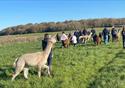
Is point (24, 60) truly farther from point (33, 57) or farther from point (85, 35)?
point (85, 35)

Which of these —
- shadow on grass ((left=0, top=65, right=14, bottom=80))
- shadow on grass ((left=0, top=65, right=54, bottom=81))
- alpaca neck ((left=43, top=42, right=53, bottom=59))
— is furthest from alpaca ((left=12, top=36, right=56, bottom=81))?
shadow on grass ((left=0, top=65, right=14, bottom=80))

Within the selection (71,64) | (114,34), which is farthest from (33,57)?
(114,34)

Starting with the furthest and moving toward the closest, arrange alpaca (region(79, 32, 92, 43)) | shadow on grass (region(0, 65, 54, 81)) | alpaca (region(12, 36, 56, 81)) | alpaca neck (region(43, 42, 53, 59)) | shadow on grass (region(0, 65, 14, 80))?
1. alpaca (region(79, 32, 92, 43))
2. shadow on grass (region(0, 65, 14, 80))
3. shadow on grass (region(0, 65, 54, 81))
4. alpaca neck (region(43, 42, 53, 59))
5. alpaca (region(12, 36, 56, 81))

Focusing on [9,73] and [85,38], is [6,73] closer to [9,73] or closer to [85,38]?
[9,73]

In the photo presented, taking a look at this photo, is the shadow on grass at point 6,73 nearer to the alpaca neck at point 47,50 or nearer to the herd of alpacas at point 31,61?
the herd of alpacas at point 31,61

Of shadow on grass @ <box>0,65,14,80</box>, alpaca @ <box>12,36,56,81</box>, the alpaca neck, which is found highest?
the alpaca neck

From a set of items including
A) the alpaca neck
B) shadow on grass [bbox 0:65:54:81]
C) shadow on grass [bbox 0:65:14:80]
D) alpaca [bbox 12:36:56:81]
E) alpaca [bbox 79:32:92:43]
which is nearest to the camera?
alpaca [bbox 12:36:56:81]

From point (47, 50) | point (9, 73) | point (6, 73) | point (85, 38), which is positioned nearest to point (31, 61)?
point (47, 50)

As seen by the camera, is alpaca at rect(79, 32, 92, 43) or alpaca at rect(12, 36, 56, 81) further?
alpaca at rect(79, 32, 92, 43)

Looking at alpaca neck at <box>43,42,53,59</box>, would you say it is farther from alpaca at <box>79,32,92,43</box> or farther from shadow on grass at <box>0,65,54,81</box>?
alpaca at <box>79,32,92,43</box>

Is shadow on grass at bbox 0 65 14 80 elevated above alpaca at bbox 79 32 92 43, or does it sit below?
below

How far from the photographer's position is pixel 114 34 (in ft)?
133

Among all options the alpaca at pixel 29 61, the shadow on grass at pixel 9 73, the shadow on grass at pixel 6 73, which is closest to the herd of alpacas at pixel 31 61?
the alpaca at pixel 29 61

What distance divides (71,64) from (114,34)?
65.8 feet
